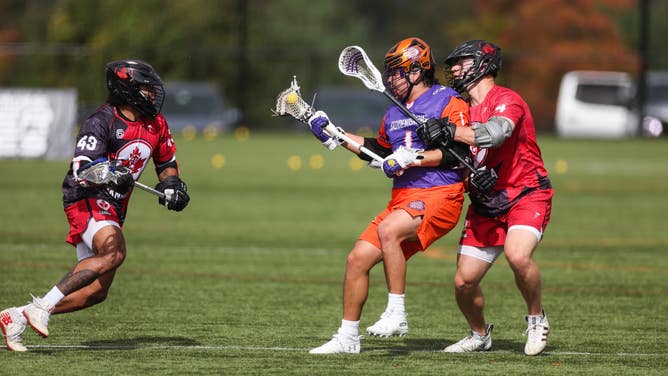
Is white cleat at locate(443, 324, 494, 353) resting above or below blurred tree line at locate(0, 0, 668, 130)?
below

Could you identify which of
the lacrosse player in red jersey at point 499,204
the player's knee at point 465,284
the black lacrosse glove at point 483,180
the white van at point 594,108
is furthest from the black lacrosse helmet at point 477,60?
the white van at point 594,108

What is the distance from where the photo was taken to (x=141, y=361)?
28.4 ft

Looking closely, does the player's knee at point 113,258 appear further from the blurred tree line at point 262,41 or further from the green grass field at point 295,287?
the blurred tree line at point 262,41

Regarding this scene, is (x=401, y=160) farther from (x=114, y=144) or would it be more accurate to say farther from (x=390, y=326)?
(x=114, y=144)

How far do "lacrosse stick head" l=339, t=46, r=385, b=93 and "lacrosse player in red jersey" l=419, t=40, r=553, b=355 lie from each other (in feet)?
1.87

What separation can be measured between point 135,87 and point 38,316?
1813mm

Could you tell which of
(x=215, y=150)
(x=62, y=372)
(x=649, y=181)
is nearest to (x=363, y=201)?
(x=649, y=181)

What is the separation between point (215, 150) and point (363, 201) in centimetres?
1288

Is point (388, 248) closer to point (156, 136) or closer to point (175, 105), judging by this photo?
point (156, 136)

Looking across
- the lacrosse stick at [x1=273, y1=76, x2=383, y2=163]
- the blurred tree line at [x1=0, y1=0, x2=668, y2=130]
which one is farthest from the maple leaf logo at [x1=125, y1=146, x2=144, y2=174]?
the blurred tree line at [x1=0, y1=0, x2=668, y2=130]

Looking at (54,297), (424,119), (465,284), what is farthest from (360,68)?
(54,297)

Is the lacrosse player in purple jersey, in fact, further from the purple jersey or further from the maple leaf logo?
the maple leaf logo

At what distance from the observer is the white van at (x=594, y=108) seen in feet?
148

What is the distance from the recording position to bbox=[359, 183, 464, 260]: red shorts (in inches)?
353
